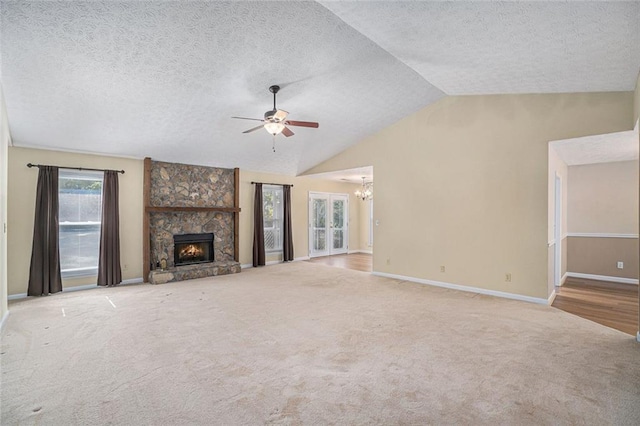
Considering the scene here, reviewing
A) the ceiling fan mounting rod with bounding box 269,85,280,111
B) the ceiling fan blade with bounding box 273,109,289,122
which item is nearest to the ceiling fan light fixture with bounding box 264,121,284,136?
the ceiling fan blade with bounding box 273,109,289,122

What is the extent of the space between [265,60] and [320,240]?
6.62 m

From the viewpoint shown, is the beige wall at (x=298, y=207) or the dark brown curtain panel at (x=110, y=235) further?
the beige wall at (x=298, y=207)

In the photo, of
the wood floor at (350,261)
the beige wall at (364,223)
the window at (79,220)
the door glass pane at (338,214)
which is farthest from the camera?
the beige wall at (364,223)

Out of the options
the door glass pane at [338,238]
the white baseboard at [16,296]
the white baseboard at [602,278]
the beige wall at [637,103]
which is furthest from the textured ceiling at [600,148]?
the white baseboard at [16,296]

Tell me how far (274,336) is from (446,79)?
4233mm

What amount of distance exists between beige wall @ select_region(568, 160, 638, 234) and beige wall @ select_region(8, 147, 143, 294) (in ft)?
30.0

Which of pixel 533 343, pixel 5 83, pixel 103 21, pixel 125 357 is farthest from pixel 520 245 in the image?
pixel 5 83

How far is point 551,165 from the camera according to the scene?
5.00 m

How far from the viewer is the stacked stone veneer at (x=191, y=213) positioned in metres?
6.56

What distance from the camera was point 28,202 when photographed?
5.22 metres

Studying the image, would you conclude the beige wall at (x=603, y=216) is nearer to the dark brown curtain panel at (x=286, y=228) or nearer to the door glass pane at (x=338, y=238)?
the door glass pane at (x=338, y=238)

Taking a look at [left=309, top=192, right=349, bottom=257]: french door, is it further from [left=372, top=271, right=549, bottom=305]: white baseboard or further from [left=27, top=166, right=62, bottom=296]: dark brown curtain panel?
[left=27, top=166, right=62, bottom=296]: dark brown curtain panel

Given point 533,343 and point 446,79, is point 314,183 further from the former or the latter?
point 533,343

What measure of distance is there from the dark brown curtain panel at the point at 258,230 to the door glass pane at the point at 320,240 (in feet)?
6.92
